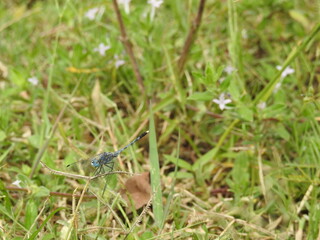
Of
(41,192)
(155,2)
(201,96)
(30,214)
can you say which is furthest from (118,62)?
(30,214)

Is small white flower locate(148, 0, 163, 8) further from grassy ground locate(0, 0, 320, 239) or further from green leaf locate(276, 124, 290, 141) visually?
→ green leaf locate(276, 124, 290, 141)

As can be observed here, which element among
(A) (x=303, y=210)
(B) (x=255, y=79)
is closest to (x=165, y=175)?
(A) (x=303, y=210)

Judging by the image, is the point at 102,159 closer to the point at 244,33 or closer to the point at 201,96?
the point at 201,96

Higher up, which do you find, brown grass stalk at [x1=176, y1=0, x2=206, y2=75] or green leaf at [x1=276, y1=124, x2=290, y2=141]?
brown grass stalk at [x1=176, y1=0, x2=206, y2=75]

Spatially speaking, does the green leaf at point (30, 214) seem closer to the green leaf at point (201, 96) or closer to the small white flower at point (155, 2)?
the green leaf at point (201, 96)

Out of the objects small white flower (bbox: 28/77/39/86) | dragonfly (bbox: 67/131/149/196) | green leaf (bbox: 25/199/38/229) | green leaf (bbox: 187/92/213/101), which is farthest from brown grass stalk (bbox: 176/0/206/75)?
green leaf (bbox: 25/199/38/229)

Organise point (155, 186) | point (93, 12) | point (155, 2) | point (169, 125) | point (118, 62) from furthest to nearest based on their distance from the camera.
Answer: point (93, 12) < point (118, 62) < point (155, 2) < point (169, 125) < point (155, 186)

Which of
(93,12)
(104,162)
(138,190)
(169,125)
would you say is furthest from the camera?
(93,12)

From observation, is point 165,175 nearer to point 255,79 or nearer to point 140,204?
point 140,204
